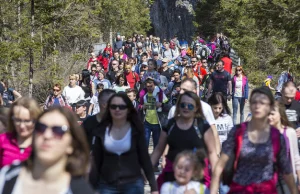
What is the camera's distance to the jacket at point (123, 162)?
5.51m

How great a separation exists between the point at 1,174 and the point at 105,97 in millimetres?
3623

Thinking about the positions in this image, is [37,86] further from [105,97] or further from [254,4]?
→ [105,97]

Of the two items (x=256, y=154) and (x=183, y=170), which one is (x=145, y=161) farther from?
(x=256, y=154)

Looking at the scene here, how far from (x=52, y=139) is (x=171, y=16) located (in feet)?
200

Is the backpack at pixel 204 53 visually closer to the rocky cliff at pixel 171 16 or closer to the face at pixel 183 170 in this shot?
the face at pixel 183 170

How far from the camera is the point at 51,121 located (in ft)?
10.2

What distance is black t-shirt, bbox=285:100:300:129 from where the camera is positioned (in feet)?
25.8

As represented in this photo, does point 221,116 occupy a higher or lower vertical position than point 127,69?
lower

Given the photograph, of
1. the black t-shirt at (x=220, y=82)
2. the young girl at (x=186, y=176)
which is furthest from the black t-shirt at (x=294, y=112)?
the black t-shirt at (x=220, y=82)

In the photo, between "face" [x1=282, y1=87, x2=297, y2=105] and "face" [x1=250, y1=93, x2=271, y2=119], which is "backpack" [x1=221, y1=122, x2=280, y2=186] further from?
"face" [x1=282, y1=87, x2=297, y2=105]

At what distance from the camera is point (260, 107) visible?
4844mm

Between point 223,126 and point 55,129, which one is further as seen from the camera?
point 223,126

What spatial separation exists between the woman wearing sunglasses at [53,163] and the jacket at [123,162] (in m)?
2.27

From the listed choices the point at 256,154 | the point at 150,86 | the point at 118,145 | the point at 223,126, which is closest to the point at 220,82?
the point at 150,86
